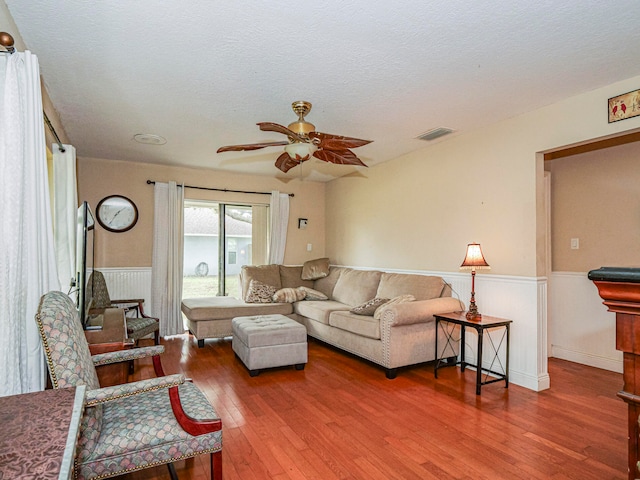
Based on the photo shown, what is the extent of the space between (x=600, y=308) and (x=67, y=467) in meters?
4.61

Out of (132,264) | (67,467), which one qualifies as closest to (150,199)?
(132,264)

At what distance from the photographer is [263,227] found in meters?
6.20

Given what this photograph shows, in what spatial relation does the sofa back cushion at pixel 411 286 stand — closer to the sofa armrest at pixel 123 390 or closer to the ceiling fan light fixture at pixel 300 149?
the ceiling fan light fixture at pixel 300 149

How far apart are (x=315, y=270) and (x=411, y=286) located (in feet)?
6.48

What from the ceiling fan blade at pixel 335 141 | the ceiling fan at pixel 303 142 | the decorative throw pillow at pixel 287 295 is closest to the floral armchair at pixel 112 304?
the decorative throw pillow at pixel 287 295

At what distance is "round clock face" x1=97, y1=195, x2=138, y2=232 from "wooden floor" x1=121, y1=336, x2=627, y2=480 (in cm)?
224

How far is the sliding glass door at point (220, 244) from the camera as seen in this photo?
5762 millimetres

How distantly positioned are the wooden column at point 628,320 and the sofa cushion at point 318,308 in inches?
136

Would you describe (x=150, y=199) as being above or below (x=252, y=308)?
above

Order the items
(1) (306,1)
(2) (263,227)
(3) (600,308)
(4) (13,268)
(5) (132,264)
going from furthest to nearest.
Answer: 1. (2) (263,227)
2. (5) (132,264)
3. (3) (600,308)
4. (1) (306,1)
5. (4) (13,268)

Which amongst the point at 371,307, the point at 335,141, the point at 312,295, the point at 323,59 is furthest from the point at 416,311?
the point at 323,59

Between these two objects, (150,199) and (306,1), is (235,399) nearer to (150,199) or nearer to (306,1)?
(306,1)

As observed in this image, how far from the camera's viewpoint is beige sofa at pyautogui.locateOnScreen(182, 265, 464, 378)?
358cm

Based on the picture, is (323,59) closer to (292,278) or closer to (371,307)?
(371,307)
